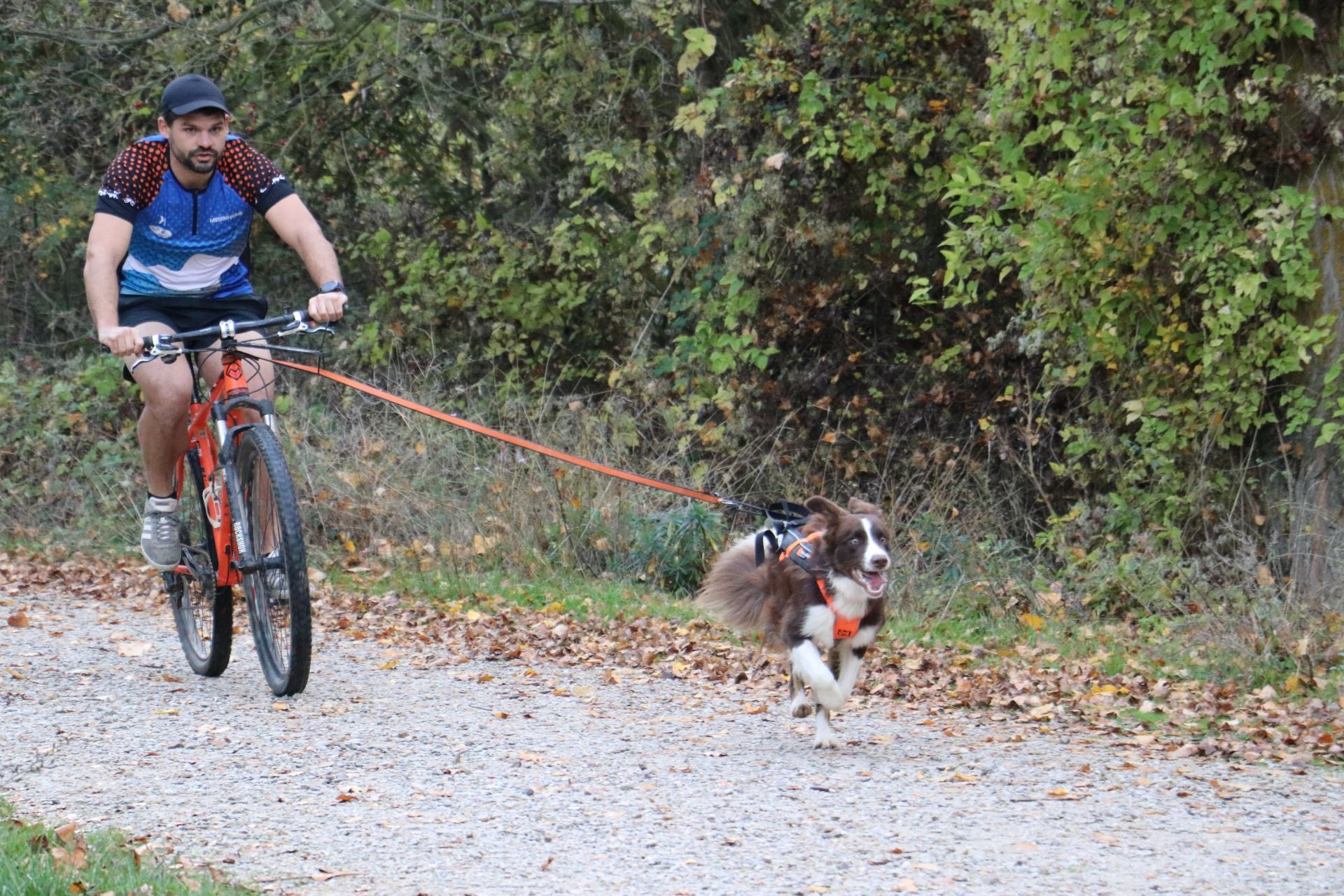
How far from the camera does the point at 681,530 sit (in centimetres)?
1081

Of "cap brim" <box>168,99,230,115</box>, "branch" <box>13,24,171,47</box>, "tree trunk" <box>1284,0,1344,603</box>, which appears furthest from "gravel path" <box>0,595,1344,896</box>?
"branch" <box>13,24,171,47</box>

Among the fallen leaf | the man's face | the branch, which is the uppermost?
the branch

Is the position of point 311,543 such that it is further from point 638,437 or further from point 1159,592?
point 1159,592

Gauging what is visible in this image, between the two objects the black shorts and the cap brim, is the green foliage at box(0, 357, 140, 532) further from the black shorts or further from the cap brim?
the cap brim

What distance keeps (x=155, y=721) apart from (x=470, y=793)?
1.77 metres

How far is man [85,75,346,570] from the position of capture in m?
6.50

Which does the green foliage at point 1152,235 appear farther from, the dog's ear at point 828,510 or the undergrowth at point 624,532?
the dog's ear at point 828,510

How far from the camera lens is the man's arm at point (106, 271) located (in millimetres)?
6336

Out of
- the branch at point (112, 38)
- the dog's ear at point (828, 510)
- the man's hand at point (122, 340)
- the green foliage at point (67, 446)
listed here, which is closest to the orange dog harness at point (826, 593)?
the dog's ear at point (828, 510)

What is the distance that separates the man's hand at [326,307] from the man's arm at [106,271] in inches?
27.7

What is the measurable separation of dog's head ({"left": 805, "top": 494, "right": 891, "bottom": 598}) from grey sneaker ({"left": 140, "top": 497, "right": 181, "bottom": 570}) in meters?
3.05

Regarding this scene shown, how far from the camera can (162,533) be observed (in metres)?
7.21

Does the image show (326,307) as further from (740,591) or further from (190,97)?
(740,591)

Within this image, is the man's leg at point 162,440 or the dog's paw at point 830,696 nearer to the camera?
the dog's paw at point 830,696
